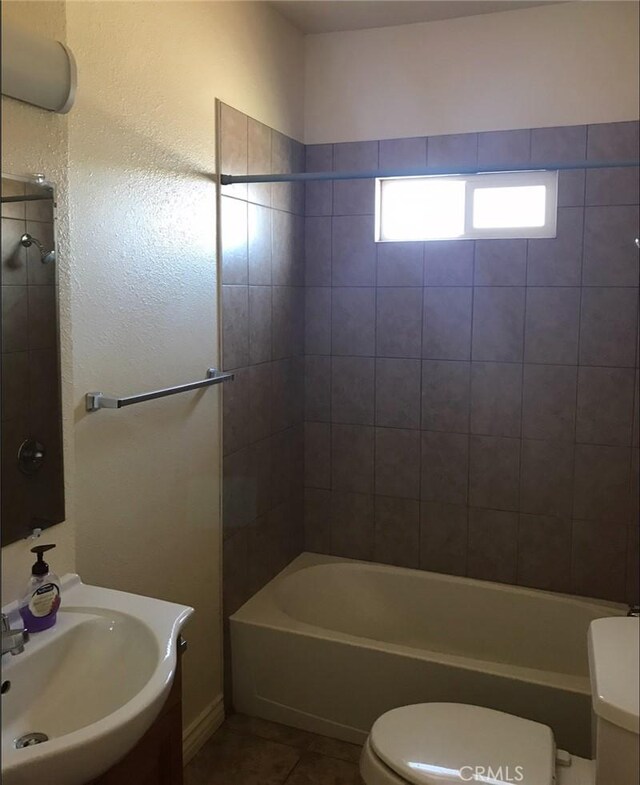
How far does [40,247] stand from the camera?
1.63 meters

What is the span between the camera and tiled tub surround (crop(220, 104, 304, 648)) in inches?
100

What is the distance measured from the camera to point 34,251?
1611mm

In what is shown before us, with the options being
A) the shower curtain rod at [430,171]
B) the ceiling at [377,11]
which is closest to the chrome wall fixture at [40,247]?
the shower curtain rod at [430,171]

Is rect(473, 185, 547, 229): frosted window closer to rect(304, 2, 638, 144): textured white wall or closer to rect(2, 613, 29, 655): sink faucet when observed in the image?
rect(304, 2, 638, 144): textured white wall

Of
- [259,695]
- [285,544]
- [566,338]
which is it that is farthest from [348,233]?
[259,695]

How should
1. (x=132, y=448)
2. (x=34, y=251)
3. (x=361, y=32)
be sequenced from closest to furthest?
(x=34, y=251)
(x=132, y=448)
(x=361, y=32)

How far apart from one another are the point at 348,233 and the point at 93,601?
1928mm

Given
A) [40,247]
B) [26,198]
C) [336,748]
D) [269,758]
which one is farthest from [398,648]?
[26,198]

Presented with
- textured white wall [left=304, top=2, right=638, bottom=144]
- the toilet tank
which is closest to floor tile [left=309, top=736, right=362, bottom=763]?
the toilet tank

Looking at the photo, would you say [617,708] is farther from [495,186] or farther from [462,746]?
[495,186]

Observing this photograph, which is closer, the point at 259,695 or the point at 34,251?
the point at 34,251

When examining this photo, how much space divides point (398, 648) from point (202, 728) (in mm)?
733

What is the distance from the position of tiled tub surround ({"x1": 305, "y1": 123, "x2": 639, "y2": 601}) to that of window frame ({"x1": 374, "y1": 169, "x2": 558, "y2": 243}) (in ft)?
0.13

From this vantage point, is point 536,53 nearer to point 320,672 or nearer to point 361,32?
point 361,32
